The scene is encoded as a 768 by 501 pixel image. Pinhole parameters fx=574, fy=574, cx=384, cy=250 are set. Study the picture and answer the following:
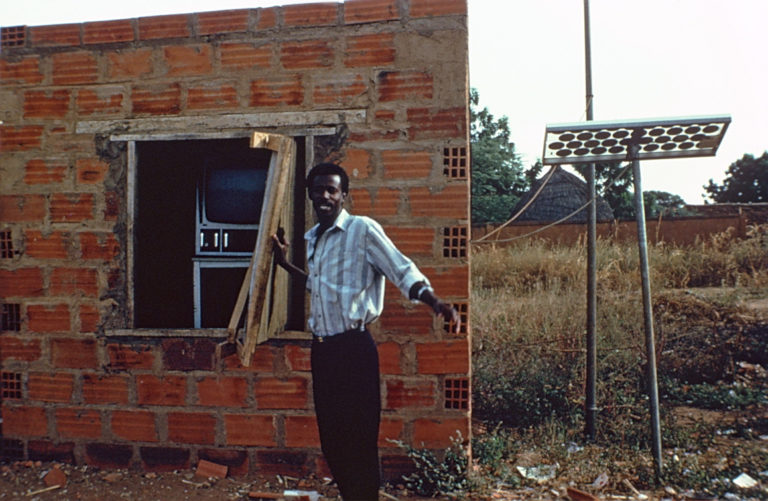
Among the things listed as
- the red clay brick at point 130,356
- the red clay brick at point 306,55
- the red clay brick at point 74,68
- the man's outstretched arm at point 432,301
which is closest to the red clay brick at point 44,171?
the red clay brick at point 74,68

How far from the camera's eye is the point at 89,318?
12.9 feet

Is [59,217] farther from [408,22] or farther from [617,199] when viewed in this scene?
[617,199]

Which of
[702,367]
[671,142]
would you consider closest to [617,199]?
[702,367]

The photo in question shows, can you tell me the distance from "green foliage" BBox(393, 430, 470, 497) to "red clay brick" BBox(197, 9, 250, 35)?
289cm

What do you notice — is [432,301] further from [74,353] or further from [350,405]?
[74,353]

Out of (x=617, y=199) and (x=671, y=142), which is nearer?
(x=671, y=142)

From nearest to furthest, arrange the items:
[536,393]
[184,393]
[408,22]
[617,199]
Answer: [408,22] → [184,393] → [536,393] → [617,199]

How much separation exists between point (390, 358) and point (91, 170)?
94.3 inches

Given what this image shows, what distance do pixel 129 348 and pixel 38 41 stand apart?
2.24 meters

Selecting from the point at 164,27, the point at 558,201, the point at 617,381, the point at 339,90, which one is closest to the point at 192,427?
the point at 339,90

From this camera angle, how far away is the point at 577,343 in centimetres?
617

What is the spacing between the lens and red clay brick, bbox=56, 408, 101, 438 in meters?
3.95

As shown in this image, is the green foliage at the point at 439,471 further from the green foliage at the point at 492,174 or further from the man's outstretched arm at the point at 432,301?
the green foliage at the point at 492,174

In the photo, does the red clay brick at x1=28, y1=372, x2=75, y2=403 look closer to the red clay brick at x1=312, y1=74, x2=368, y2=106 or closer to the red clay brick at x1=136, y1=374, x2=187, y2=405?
the red clay brick at x1=136, y1=374, x2=187, y2=405
